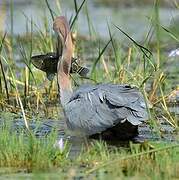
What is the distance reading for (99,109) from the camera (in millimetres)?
7000

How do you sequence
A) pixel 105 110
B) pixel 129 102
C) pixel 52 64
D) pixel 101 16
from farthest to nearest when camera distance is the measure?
pixel 101 16 < pixel 52 64 < pixel 105 110 < pixel 129 102

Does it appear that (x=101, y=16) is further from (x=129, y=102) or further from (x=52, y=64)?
(x=129, y=102)

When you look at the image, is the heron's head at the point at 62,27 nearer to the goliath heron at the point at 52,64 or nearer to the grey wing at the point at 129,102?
the goliath heron at the point at 52,64

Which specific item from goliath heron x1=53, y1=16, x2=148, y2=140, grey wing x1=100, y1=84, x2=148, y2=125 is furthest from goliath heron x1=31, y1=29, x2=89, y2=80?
grey wing x1=100, y1=84, x2=148, y2=125

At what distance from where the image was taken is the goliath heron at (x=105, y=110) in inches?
268

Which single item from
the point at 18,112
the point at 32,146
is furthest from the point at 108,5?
the point at 32,146

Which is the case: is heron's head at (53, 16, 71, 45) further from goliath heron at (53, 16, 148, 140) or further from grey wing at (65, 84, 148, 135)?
grey wing at (65, 84, 148, 135)

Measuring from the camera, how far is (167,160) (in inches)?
213

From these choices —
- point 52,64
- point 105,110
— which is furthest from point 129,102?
point 52,64

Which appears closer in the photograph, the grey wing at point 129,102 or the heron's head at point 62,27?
the grey wing at point 129,102

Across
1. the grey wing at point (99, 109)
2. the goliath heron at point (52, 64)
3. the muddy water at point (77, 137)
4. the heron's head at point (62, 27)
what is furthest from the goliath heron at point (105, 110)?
the heron's head at point (62, 27)

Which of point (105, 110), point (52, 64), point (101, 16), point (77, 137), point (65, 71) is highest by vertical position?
point (101, 16)

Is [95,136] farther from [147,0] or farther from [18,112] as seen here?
[147,0]

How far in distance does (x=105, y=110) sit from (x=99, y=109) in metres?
0.08
